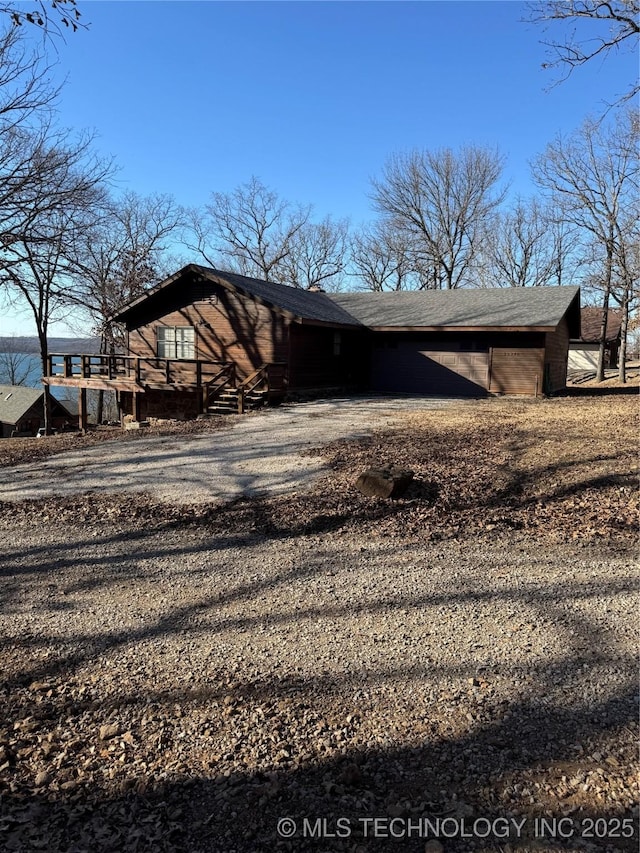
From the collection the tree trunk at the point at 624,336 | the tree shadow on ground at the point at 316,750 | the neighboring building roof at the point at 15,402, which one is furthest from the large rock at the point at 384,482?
the neighboring building roof at the point at 15,402

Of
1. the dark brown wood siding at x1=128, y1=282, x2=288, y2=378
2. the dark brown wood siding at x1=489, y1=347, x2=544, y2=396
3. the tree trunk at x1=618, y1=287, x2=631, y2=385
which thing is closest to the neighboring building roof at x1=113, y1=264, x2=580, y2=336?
the dark brown wood siding at x1=128, y1=282, x2=288, y2=378

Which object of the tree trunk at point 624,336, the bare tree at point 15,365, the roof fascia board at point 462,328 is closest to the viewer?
the roof fascia board at point 462,328

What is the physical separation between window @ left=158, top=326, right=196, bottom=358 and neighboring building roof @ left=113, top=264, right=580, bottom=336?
1364 mm

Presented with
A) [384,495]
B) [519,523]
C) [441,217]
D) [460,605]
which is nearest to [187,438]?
[384,495]

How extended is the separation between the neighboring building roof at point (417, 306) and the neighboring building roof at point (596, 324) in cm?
1753

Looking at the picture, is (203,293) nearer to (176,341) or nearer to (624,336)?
(176,341)

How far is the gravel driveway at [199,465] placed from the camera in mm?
7500

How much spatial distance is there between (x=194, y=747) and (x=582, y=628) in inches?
94.7

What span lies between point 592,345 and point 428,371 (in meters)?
24.5

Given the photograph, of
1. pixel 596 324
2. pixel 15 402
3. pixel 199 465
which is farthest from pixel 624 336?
pixel 15 402

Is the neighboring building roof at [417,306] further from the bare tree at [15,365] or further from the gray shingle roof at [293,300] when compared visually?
the bare tree at [15,365]

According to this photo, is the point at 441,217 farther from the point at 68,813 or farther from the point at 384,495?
the point at 68,813

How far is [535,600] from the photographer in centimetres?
396

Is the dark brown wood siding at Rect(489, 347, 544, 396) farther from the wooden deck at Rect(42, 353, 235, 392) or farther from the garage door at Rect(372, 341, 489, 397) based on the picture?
the wooden deck at Rect(42, 353, 235, 392)
